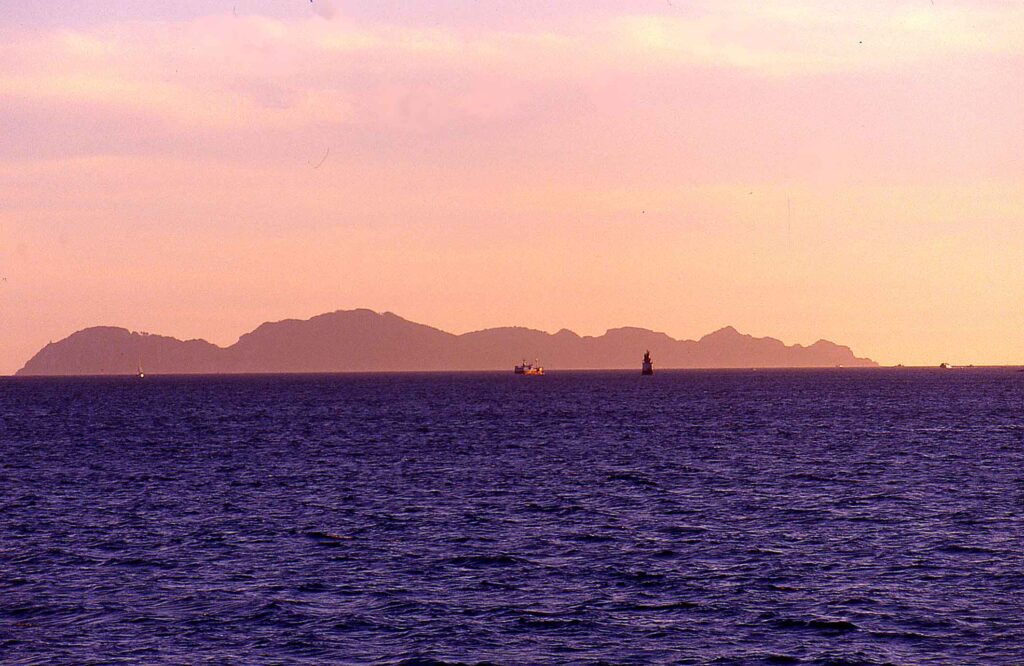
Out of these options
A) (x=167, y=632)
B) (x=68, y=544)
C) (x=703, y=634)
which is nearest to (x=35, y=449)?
(x=68, y=544)

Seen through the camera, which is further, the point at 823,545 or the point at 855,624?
the point at 823,545

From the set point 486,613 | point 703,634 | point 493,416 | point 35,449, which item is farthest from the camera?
point 493,416

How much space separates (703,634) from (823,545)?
14.5 meters

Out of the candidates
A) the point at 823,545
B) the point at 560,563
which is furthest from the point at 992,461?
the point at 560,563

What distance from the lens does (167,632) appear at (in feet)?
102

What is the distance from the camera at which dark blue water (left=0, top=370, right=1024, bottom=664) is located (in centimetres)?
3003

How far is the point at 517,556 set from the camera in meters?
41.4

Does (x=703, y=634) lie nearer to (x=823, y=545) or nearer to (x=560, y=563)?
(x=560, y=563)

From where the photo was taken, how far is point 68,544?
148ft

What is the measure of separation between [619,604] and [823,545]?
1303 cm

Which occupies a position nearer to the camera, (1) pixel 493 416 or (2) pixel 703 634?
(2) pixel 703 634

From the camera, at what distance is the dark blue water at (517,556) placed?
30031 mm

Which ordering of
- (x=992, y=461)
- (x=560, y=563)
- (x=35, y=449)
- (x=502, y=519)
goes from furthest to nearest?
(x=35, y=449)
(x=992, y=461)
(x=502, y=519)
(x=560, y=563)

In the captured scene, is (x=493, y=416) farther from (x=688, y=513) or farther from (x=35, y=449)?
(x=688, y=513)
